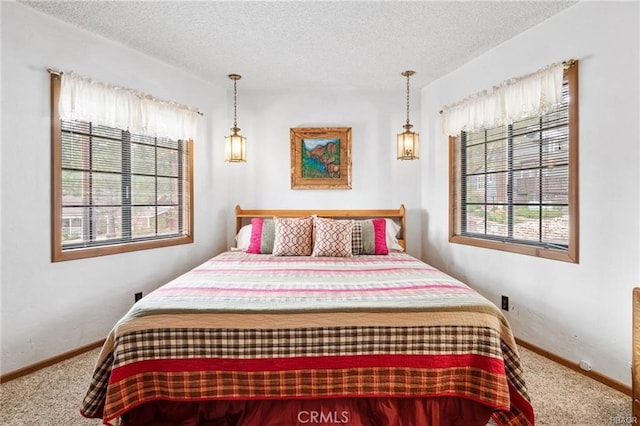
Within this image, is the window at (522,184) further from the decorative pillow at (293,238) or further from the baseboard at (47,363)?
the baseboard at (47,363)

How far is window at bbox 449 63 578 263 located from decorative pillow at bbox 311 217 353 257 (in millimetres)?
1224

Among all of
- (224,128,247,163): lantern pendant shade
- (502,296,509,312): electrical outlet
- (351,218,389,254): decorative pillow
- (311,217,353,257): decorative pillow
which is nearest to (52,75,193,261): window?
(224,128,247,163): lantern pendant shade

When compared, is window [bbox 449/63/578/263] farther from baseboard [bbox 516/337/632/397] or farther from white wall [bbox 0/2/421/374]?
baseboard [bbox 516/337/632/397]

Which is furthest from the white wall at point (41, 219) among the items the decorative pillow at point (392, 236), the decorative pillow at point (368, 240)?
the decorative pillow at point (392, 236)

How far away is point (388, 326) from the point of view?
156cm

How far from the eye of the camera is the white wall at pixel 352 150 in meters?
3.80

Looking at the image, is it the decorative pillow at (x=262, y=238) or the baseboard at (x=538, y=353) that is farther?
the decorative pillow at (x=262, y=238)

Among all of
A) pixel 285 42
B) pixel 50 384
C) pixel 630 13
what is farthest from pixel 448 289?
pixel 50 384

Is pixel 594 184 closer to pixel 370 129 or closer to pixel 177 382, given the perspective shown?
pixel 370 129

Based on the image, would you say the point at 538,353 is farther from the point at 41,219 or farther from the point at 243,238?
the point at 41,219

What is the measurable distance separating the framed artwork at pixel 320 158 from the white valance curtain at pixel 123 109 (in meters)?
1.19

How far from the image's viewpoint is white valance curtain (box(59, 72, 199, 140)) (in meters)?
2.43

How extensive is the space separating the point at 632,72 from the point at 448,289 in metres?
1.74

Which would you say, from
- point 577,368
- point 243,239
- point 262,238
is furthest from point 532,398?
point 243,239
